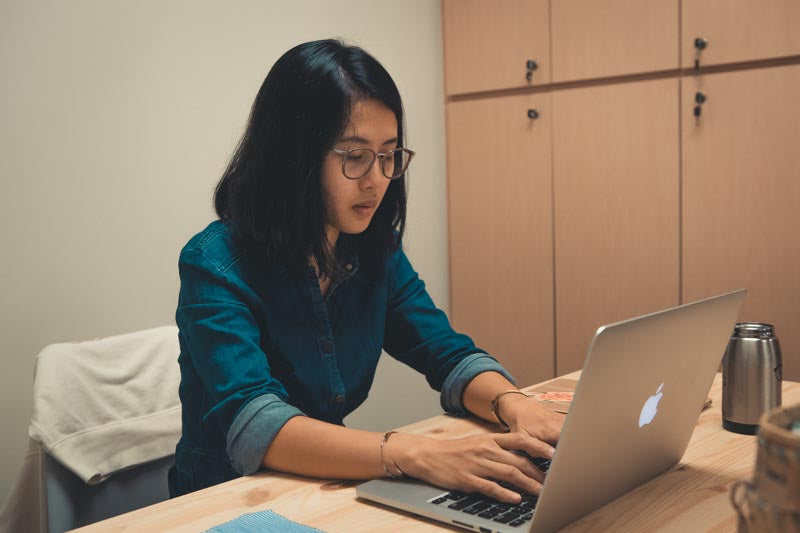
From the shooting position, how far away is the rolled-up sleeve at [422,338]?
57.7 inches

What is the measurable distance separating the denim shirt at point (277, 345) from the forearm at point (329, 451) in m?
0.02

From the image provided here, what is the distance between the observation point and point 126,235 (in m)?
2.20

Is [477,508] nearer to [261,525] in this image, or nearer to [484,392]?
[261,525]

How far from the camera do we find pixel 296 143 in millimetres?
1323

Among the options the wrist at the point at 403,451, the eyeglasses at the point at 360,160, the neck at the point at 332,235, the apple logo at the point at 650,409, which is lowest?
the wrist at the point at 403,451

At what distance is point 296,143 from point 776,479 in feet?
3.27

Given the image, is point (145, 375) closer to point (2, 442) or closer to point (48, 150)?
point (2, 442)

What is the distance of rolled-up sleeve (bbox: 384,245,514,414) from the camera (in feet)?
4.81

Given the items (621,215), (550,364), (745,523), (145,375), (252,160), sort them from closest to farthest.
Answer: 1. (745,523)
2. (252,160)
3. (145,375)
4. (621,215)
5. (550,364)

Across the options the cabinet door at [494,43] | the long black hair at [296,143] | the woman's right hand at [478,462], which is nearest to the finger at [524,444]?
the woman's right hand at [478,462]

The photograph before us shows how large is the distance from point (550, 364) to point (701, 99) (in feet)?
3.67

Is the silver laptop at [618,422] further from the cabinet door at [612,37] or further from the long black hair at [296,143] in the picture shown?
the cabinet door at [612,37]

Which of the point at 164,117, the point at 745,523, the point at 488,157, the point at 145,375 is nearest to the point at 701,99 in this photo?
the point at 488,157

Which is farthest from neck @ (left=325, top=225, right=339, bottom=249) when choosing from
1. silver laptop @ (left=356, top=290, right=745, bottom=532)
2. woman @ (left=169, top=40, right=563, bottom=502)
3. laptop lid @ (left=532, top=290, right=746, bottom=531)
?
laptop lid @ (left=532, top=290, right=746, bottom=531)
